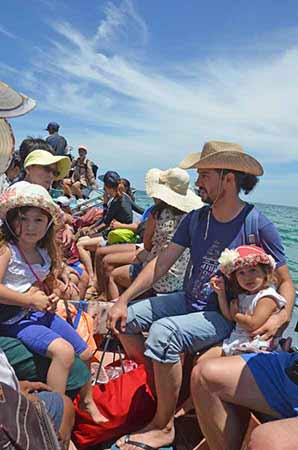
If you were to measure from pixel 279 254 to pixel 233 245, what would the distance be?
0.24m

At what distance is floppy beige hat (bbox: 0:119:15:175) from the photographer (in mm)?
1795

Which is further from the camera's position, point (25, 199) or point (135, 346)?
point (135, 346)

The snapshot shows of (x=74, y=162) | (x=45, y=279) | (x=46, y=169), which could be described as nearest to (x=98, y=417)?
(x=45, y=279)

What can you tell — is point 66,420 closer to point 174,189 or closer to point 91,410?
point 91,410

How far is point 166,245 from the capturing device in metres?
3.28

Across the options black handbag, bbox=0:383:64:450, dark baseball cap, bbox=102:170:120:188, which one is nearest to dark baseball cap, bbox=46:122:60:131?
dark baseball cap, bbox=102:170:120:188

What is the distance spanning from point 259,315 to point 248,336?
13cm

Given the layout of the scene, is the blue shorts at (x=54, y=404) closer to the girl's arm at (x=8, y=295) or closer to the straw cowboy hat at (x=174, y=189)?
the girl's arm at (x=8, y=295)

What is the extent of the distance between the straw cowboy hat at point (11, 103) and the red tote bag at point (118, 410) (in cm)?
141

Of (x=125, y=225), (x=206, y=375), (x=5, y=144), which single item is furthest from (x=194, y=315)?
(x=125, y=225)

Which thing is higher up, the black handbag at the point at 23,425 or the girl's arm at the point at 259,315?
the girl's arm at the point at 259,315

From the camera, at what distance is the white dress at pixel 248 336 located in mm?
2066

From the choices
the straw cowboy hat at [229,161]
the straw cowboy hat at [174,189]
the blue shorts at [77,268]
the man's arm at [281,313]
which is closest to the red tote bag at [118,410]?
the man's arm at [281,313]

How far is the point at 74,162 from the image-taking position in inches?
429
